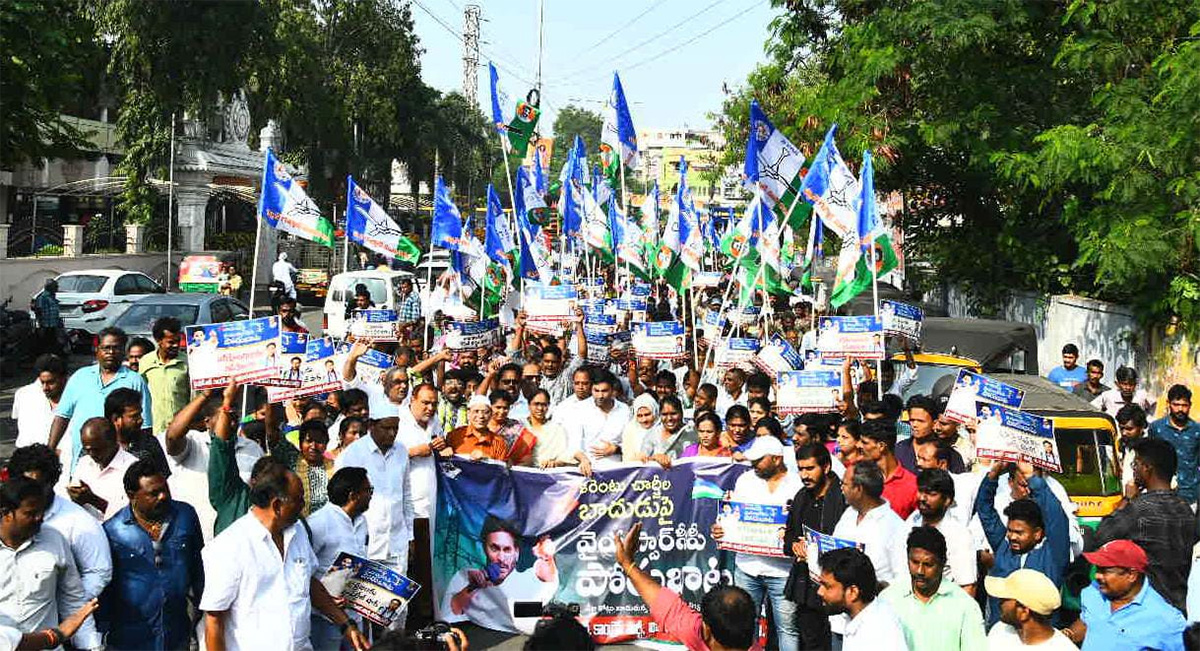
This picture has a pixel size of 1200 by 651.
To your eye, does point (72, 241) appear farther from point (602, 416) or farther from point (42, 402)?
point (602, 416)

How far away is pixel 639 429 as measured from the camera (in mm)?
9562

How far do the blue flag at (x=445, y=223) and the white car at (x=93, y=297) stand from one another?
1047 cm

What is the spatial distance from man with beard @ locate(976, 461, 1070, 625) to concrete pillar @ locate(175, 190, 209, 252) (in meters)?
37.0

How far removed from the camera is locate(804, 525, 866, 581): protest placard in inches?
236

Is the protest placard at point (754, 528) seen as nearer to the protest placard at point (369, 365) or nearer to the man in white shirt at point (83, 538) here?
the man in white shirt at point (83, 538)

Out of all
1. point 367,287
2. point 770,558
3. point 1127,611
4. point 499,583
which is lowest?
point 499,583

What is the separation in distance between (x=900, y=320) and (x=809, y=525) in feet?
17.5

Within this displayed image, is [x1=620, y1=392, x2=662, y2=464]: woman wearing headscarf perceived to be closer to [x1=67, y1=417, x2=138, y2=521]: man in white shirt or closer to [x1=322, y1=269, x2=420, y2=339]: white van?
[x1=67, y1=417, x2=138, y2=521]: man in white shirt

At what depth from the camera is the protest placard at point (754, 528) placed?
7078mm

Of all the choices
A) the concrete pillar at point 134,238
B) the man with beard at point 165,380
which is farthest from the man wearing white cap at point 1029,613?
the concrete pillar at point 134,238

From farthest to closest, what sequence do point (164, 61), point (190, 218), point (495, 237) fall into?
1. point (190, 218)
2. point (164, 61)
3. point (495, 237)

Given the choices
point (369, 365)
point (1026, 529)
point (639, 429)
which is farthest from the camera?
point (369, 365)

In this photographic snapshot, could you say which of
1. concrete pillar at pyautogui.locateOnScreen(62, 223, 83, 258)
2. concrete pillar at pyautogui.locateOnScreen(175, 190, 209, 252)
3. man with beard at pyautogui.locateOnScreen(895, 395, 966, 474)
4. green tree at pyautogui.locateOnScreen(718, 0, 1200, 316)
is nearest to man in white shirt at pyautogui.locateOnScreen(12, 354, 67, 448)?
man with beard at pyautogui.locateOnScreen(895, 395, 966, 474)

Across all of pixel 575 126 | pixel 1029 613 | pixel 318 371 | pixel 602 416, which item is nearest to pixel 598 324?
pixel 602 416
